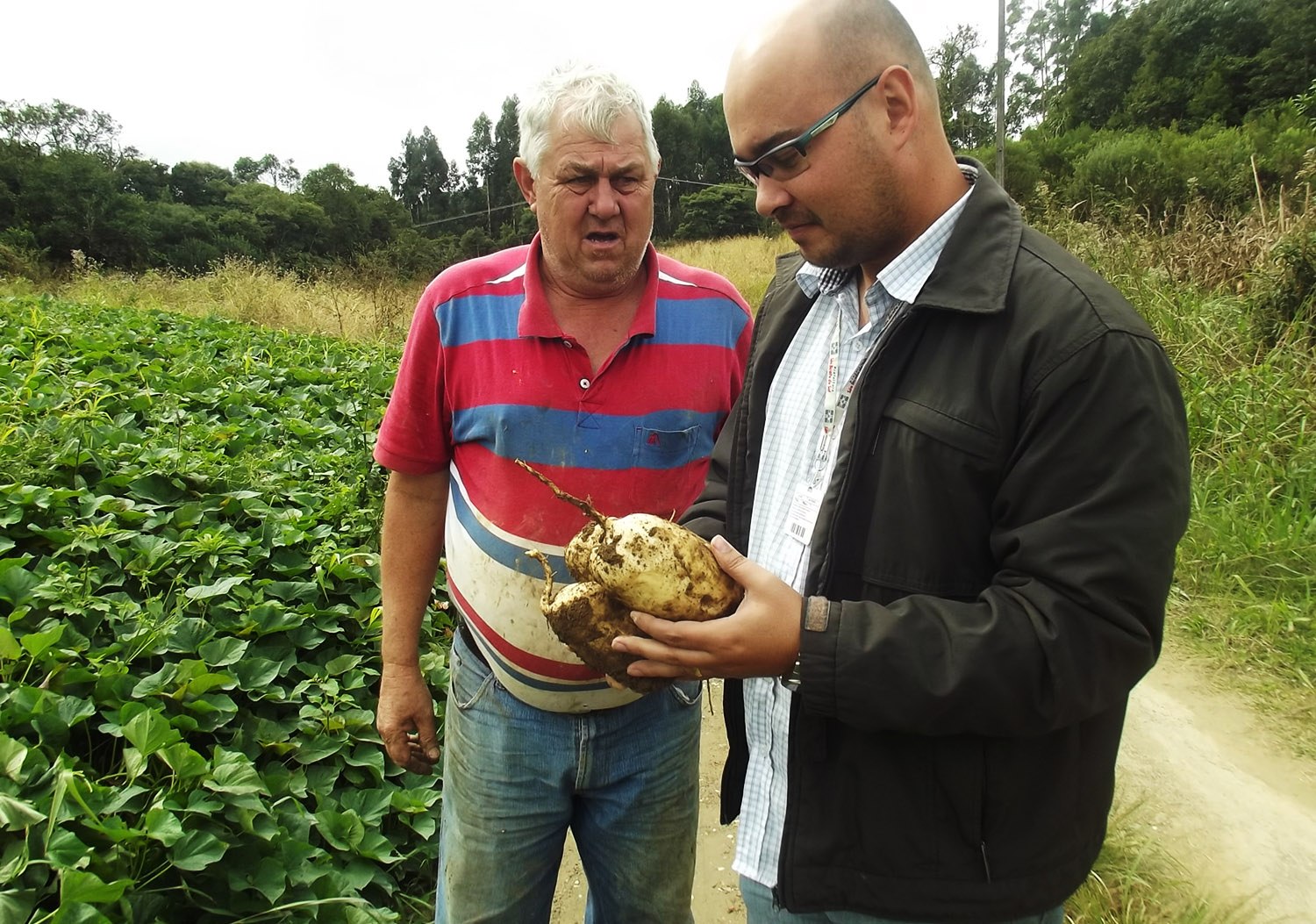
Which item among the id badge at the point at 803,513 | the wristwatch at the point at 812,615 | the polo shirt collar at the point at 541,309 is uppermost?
the polo shirt collar at the point at 541,309

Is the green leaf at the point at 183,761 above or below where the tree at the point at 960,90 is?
below

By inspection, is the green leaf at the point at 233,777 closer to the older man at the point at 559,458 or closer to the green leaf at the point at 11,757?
the green leaf at the point at 11,757

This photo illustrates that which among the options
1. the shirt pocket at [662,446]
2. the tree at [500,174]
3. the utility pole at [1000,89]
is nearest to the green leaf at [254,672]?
the shirt pocket at [662,446]

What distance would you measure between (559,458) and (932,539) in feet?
2.87

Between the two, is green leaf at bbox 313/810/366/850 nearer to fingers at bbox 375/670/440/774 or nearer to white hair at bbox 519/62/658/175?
fingers at bbox 375/670/440/774

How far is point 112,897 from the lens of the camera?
1.58 meters

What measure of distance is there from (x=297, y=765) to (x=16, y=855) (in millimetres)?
906

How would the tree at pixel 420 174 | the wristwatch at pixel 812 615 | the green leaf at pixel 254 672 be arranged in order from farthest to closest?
the tree at pixel 420 174 → the green leaf at pixel 254 672 → the wristwatch at pixel 812 615

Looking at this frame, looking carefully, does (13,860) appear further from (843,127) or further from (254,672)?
(843,127)

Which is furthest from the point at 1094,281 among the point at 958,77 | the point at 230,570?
the point at 958,77

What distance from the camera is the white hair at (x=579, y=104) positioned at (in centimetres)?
171

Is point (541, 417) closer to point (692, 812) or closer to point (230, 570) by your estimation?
point (692, 812)

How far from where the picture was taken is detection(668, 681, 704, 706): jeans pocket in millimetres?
1949

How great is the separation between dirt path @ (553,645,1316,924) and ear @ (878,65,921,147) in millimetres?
2380
